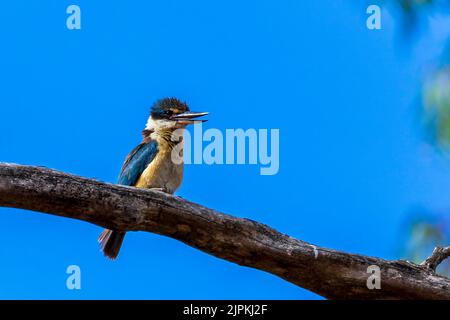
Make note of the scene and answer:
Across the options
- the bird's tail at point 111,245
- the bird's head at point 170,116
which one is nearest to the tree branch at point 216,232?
the bird's tail at point 111,245

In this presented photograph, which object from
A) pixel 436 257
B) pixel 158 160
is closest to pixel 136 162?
pixel 158 160

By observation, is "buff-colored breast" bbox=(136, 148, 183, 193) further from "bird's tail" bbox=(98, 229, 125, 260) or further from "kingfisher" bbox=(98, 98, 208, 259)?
"bird's tail" bbox=(98, 229, 125, 260)

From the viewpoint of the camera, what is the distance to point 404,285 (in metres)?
4.62

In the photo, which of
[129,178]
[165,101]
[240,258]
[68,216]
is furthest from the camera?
[165,101]

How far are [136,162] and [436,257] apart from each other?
255cm

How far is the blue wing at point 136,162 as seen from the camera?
6.40 metres

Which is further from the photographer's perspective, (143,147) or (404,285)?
(143,147)

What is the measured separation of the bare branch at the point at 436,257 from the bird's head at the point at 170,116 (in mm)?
2699

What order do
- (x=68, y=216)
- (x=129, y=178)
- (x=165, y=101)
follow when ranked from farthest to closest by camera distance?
(x=165, y=101) → (x=129, y=178) → (x=68, y=216)

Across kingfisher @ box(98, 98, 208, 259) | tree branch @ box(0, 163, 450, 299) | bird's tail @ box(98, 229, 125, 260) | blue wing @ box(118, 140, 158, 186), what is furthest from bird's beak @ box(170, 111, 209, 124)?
tree branch @ box(0, 163, 450, 299)

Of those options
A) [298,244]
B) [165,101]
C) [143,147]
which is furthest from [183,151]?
[298,244]
